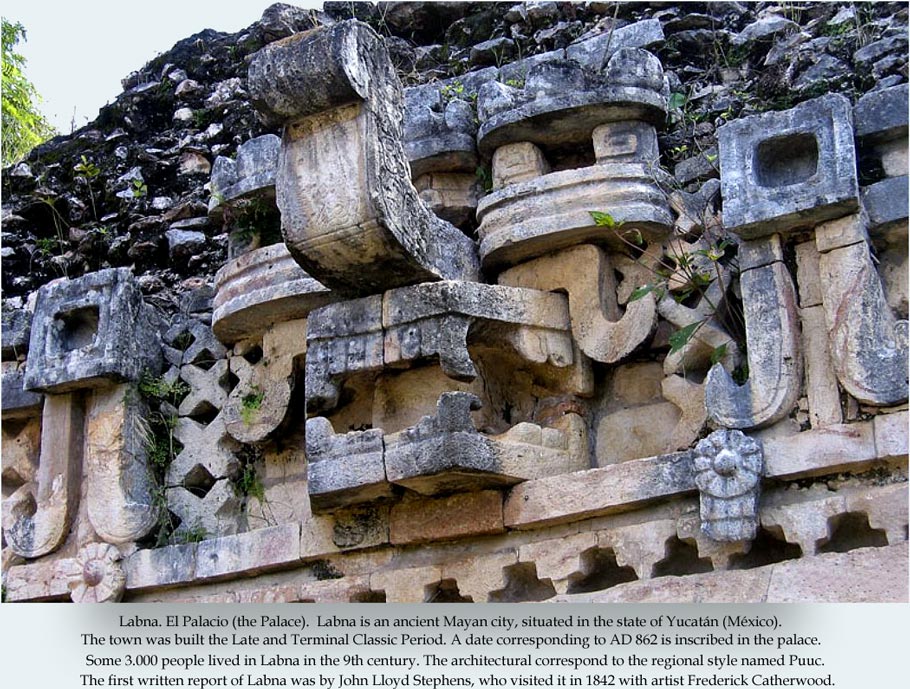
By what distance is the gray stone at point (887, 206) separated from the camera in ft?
18.6

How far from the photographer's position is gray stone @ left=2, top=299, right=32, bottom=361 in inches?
281

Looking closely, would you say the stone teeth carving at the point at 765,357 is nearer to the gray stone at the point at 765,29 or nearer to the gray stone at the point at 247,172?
the gray stone at the point at 765,29

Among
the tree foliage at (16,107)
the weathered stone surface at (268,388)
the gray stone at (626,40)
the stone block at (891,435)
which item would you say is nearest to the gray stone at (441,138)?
the gray stone at (626,40)

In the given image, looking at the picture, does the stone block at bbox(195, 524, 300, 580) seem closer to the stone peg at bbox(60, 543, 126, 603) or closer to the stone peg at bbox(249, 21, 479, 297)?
the stone peg at bbox(60, 543, 126, 603)

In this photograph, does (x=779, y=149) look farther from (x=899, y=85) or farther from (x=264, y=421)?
(x=264, y=421)

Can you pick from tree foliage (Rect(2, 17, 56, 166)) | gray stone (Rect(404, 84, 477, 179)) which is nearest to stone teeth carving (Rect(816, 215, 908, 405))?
gray stone (Rect(404, 84, 477, 179))

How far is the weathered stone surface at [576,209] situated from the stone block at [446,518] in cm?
88

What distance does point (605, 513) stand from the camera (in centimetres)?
579

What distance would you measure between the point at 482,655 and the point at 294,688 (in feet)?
2.08

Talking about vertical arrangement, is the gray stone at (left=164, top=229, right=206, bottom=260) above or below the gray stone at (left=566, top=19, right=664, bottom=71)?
below

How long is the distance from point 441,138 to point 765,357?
1.59 meters

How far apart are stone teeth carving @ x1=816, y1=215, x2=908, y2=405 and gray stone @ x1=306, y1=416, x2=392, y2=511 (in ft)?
4.97

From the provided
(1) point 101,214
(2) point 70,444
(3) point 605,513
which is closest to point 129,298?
(2) point 70,444

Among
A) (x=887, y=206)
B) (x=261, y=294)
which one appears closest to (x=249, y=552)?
(x=261, y=294)
